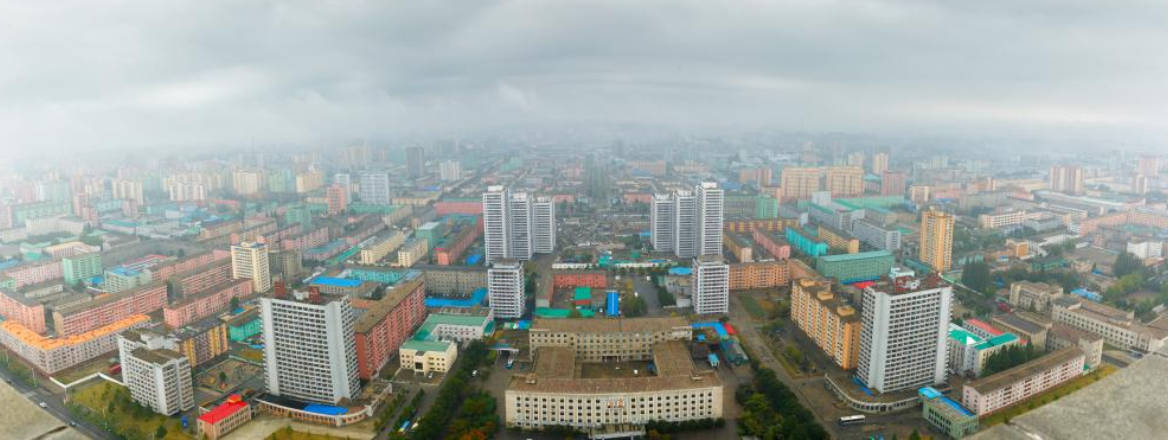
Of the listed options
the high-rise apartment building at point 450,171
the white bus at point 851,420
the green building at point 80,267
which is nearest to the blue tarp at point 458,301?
the white bus at point 851,420

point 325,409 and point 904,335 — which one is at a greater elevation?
point 904,335

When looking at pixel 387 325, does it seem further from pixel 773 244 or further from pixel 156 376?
pixel 773 244

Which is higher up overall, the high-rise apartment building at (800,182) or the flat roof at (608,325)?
the high-rise apartment building at (800,182)

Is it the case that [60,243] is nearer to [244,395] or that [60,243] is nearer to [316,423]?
[244,395]

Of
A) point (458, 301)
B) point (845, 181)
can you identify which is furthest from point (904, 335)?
point (845, 181)

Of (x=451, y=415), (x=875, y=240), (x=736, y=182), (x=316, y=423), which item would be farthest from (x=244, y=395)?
(x=736, y=182)

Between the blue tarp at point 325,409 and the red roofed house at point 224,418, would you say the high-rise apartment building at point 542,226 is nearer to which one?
the blue tarp at point 325,409
